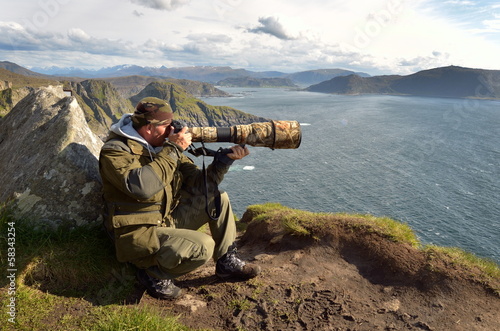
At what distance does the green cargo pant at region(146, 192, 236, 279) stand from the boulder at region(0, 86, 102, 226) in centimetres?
178

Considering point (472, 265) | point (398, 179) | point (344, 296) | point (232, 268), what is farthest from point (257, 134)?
point (398, 179)

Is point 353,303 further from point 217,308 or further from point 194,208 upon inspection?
point 194,208

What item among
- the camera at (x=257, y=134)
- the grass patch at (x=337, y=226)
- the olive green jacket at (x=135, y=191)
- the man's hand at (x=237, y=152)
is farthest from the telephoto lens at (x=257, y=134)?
the grass patch at (x=337, y=226)

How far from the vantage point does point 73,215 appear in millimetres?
5324

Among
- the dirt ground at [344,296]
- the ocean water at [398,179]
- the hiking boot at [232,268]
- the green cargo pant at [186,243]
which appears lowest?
the ocean water at [398,179]

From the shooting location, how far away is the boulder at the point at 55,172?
17.3ft

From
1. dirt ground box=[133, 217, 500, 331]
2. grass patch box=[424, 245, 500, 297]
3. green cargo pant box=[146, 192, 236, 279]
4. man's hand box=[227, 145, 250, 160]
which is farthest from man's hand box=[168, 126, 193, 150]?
grass patch box=[424, 245, 500, 297]

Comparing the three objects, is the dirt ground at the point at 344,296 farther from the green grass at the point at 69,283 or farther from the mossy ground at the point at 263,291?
the green grass at the point at 69,283

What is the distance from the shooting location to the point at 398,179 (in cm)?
6138

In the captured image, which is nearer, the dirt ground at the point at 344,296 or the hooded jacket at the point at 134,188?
the hooded jacket at the point at 134,188

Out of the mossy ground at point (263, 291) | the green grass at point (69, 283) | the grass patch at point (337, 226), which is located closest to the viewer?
the green grass at point (69, 283)

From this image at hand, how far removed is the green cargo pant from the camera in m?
4.25

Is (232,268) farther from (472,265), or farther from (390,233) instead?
(472,265)

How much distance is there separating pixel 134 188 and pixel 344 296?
4.01 m
